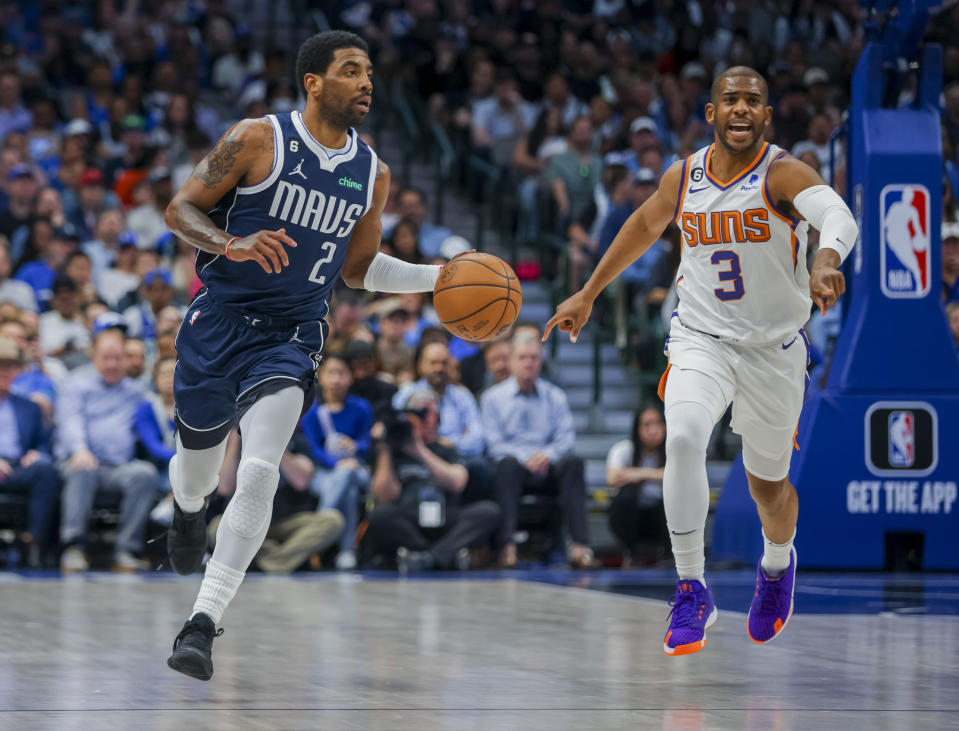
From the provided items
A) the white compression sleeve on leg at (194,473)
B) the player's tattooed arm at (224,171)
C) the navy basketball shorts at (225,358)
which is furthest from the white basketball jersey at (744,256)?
the white compression sleeve on leg at (194,473)

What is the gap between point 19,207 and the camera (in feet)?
41.1

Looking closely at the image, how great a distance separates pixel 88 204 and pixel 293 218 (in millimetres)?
7988

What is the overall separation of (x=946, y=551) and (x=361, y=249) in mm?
5205

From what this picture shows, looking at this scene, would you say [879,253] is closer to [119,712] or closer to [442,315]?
[442,315]

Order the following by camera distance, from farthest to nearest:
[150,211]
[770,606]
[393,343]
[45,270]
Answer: [150,211]
[45,270]
[393,343]
[770,606]

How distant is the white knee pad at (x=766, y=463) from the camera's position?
18.8ft

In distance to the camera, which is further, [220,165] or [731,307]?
[731,307]

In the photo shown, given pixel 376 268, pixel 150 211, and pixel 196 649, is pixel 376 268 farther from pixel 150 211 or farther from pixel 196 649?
pixel 150 211

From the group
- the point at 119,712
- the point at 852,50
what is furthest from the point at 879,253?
the point at 852,50

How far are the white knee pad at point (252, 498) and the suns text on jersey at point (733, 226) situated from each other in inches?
71.6

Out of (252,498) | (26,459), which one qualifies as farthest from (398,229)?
(252,498)

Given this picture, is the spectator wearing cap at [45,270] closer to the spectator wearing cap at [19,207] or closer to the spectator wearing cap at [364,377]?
the spectator wearing cap at [19,207]

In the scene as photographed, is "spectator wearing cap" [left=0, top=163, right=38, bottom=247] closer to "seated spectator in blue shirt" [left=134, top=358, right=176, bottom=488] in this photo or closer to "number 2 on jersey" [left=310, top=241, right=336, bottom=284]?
"seated spectator in blue shirt" [left=134, top=358, right=176, bottom=488]

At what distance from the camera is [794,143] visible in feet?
48.6
